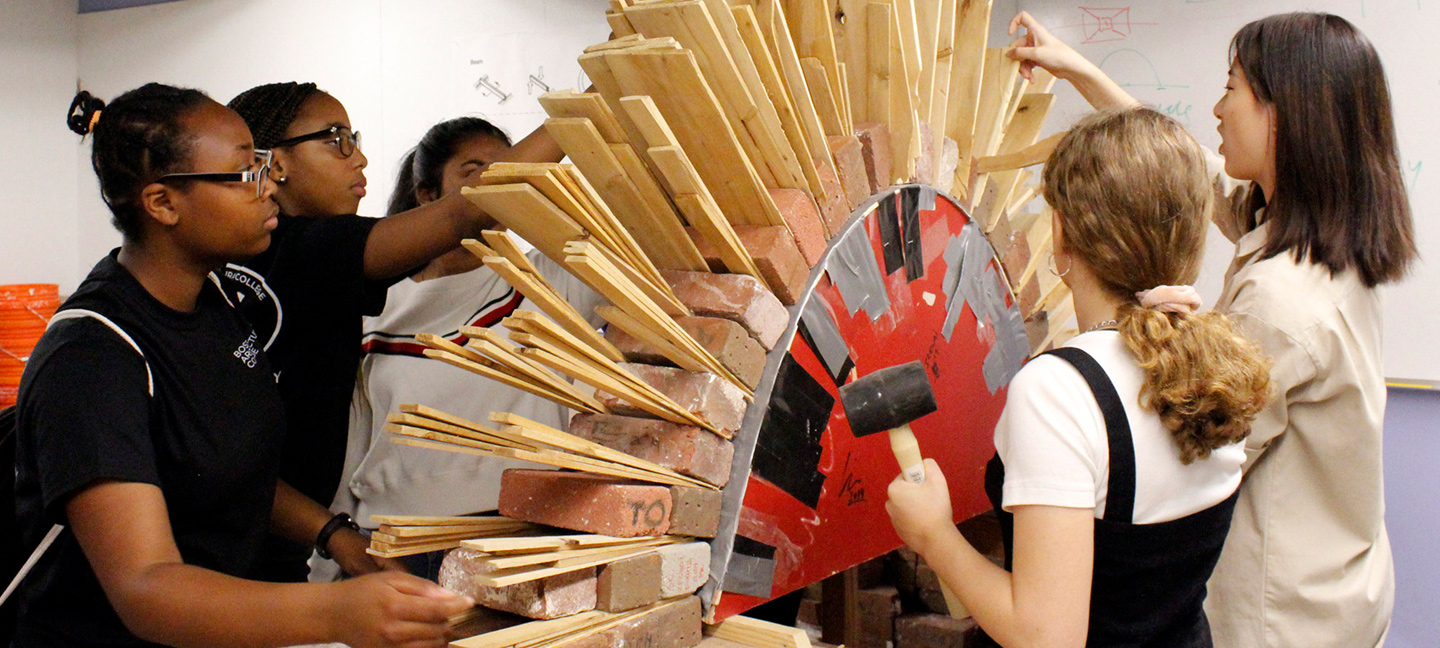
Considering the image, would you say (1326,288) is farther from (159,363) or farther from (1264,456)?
(159,363)

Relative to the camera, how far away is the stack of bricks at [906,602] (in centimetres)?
173

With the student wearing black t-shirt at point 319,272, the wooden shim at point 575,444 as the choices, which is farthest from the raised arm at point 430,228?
the wooden shim at point 575,444

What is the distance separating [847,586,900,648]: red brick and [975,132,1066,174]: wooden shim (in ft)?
2.43

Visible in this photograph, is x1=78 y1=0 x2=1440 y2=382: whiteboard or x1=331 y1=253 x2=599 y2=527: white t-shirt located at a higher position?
x1=78 y1=0 x2=1440 y2=382: whiteboard

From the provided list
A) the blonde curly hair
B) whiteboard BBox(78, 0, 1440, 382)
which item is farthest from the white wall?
the blonde curly hair

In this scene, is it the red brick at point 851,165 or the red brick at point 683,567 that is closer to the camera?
the red brick at point 683,567

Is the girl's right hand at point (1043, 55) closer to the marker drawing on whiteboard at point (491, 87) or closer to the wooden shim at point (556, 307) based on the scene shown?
the wooden shim at point (556, 307)

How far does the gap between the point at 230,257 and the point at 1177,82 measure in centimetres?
275

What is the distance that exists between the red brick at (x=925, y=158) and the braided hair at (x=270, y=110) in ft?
3.57

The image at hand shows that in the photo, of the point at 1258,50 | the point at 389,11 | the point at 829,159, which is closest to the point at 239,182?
the point at 829,159

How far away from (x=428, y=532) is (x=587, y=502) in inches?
6.5

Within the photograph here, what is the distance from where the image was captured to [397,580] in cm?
102

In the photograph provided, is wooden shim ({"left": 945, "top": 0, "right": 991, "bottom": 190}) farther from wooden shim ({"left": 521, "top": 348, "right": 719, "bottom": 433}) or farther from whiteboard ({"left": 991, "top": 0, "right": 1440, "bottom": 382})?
whiteboard ({"left": 991, "top": 0, "right": 1440, "bottom": 382})

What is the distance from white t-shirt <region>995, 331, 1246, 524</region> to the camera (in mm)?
1060
